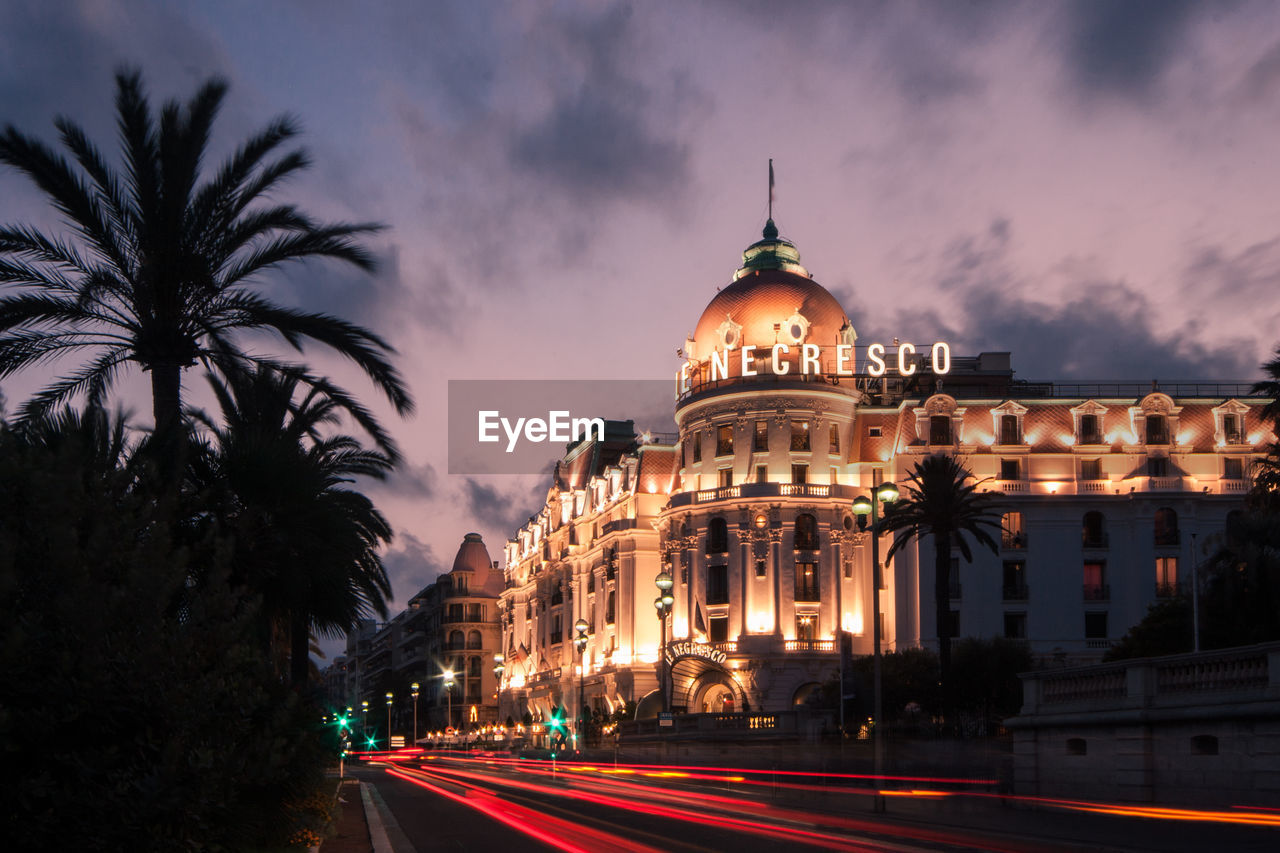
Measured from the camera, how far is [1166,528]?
74.2 m

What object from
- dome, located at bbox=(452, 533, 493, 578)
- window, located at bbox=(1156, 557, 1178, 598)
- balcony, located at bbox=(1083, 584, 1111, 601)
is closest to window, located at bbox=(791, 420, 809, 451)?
balcony, located at bbox=(1083, 584, 1111, 601)

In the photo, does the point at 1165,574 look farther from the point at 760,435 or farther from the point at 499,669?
the point at 499,669

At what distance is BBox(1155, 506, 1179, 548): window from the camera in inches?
2908

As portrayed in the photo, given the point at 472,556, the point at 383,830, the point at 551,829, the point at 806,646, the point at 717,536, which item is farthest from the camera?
the point at 472,556

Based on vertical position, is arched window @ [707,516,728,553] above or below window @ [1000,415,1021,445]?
below

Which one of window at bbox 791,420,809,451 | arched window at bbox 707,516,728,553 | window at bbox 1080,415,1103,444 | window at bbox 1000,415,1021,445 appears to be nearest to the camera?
window at bbox 1080,415,1103,444

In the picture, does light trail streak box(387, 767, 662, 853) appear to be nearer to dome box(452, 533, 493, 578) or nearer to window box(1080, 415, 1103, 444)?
window box(1080, 415, 1103, 444)

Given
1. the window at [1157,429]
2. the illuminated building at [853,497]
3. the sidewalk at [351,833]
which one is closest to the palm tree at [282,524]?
the sidewalk at [351,833]

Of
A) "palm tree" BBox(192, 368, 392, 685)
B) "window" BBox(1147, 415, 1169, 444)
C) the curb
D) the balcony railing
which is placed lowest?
the curb

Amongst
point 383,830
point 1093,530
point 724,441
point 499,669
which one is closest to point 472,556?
point 499,669

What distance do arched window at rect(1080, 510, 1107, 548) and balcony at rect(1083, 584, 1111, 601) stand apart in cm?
225

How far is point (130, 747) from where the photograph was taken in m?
8.99

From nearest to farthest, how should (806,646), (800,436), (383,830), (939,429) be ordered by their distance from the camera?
(383,830), (806,646), (939,429), (800,436)

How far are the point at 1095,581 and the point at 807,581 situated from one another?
16192 mm
